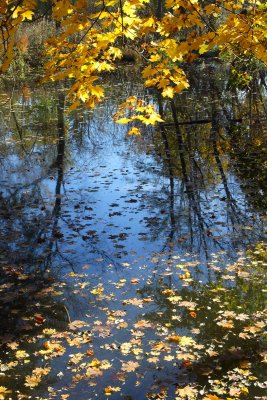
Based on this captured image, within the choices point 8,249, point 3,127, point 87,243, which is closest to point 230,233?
point 87,243

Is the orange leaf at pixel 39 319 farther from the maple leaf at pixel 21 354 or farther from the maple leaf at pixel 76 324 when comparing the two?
the maple leaf at pixel 21 354

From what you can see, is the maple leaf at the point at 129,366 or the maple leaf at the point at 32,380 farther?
the maple leaf at the point at 129,366

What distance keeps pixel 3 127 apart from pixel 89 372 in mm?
10345

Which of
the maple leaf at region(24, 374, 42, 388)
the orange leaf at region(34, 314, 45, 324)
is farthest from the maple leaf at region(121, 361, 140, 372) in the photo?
the orange leaf at region(34, 314, 45, 324)

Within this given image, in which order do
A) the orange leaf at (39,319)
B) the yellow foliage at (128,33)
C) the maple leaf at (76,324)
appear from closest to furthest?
the yellow foliage at (128,33)
the maple leaf at (76,324)
the orange leaf at (39,319)

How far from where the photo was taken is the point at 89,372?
378 cm

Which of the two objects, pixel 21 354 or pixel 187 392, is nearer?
pixel 187 392

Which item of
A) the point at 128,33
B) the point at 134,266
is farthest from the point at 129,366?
the point at 128,33

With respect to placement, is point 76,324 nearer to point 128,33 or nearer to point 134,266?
point 134,266

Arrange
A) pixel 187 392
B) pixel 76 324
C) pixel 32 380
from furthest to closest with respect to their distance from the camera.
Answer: pixel 76 324, pixel 32 380, pixel 187 392

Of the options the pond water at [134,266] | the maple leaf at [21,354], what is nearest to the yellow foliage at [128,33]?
the pond water at [134,266]

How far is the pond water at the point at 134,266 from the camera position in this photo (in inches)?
150

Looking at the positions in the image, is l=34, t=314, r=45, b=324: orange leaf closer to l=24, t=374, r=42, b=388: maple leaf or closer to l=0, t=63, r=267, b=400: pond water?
l=0, t=63, r=267, b=400: pond water

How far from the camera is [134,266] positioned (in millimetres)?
5688
